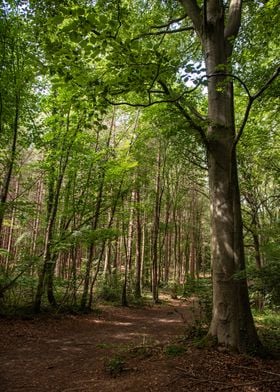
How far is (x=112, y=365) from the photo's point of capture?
17.7ft

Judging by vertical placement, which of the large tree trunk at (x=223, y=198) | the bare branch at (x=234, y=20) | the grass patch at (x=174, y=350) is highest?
the bare branch at (x=234, y=20)

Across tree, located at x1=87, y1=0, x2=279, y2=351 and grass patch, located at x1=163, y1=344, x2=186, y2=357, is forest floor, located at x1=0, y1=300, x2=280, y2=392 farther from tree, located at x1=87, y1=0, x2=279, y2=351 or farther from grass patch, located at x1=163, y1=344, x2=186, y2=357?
tree, located at x1=87, y1=0, x2=279, y2=351

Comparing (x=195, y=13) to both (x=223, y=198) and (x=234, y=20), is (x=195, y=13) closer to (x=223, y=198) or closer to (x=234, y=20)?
(x=234, y=20)

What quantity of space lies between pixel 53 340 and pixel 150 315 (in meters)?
6.64

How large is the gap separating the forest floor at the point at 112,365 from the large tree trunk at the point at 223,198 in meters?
0.52

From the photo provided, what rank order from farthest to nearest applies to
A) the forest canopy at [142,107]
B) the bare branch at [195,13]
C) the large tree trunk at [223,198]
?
the bare branch at [195,13], the large tree trunk at [223,198], the forest canopy at [142,107]

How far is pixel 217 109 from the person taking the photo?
6.09m

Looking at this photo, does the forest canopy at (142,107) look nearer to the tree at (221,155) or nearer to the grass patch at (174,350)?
the tree at (221,155)

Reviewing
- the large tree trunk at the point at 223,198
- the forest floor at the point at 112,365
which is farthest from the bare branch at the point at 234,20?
the forest floor at the point at 112,365

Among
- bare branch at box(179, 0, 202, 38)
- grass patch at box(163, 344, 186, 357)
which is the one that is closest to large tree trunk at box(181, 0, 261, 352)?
bare branch at box(179, 0, 202, 38)

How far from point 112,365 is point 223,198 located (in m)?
3.57

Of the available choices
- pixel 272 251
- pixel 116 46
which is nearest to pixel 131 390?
pixel 272 251

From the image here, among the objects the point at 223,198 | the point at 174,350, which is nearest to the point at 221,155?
the point at 223,198

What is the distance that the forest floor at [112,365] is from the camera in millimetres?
4367
